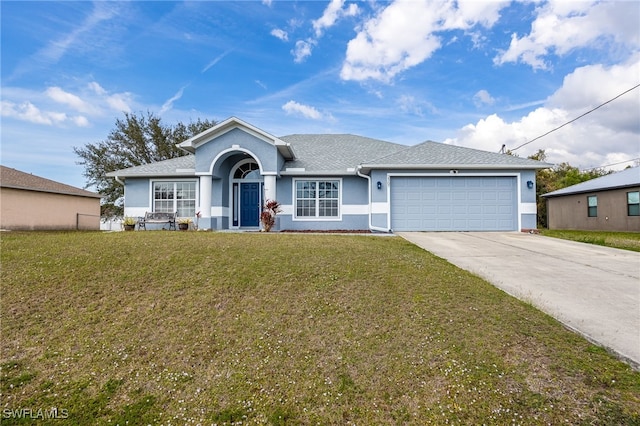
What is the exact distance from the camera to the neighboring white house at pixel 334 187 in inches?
562

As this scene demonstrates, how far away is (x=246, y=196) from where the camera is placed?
16.3 metres

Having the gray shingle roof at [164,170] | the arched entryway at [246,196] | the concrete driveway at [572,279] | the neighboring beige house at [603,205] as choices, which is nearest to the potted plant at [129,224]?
the gray shingle roof at [164,170]

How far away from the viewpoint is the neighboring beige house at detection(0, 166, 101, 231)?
16703mm

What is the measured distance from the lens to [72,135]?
2747 cm

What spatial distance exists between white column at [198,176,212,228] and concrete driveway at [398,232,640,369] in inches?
373

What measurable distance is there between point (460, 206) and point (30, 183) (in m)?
22.9

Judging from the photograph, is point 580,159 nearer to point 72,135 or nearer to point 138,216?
point 138,216

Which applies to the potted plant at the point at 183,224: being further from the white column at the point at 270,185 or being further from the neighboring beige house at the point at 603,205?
the neighboring beige house at the point at 603,205

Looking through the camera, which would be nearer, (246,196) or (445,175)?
(445,175)

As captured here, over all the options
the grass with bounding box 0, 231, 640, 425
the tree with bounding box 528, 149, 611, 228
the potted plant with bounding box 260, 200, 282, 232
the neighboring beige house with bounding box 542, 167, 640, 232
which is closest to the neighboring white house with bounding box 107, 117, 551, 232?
the potted plant with bounding box 260, 200, 282, 232

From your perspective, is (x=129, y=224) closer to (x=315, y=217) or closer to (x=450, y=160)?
(x=315, y=217)

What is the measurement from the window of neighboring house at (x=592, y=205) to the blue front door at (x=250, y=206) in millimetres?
21421

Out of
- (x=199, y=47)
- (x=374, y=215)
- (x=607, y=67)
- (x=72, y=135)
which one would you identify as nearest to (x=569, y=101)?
(x=607, y=67)

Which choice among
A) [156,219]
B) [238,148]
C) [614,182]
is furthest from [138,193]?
[614,182]
